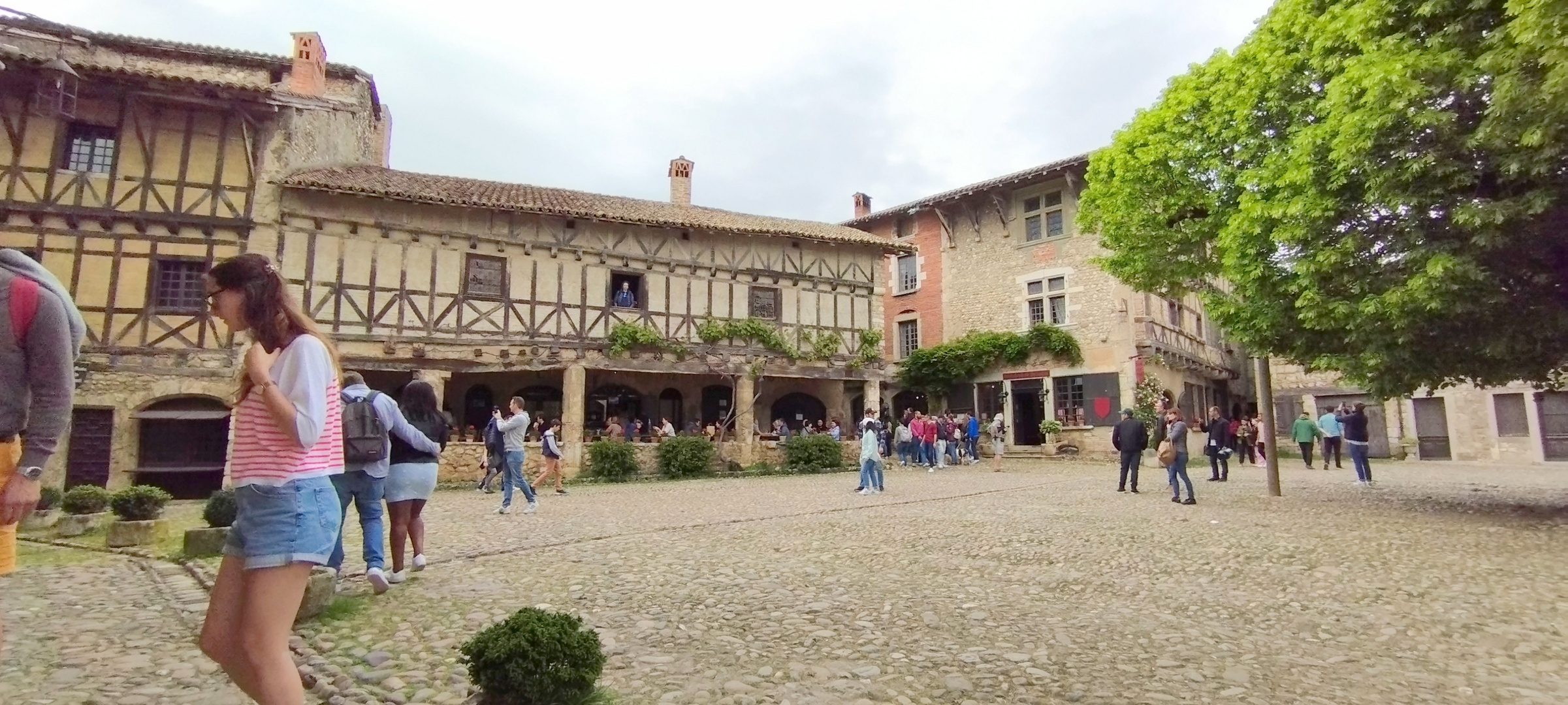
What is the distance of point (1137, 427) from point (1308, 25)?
6454 millimetres

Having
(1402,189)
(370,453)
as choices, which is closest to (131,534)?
(370,453)

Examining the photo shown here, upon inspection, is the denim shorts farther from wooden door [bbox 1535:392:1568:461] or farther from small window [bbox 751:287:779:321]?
wooden door [bbox 1535:392:1568:461]

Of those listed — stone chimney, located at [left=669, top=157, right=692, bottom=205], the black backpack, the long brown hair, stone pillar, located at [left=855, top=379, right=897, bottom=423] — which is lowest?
the black backpack

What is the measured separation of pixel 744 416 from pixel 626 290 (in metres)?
4.31

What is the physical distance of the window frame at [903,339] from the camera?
27875 mm

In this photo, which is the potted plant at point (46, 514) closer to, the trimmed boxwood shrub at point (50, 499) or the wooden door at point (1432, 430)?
the trimmed boxwood shrub at point (50, 499)

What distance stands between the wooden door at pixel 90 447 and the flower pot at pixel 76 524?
241 inches

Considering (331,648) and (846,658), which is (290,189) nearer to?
(331,648)

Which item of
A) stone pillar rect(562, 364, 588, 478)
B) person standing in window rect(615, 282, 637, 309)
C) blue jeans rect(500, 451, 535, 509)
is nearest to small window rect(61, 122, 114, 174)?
stone pillar rect(562, 364, 588, 478)

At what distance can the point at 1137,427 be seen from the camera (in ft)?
41.9

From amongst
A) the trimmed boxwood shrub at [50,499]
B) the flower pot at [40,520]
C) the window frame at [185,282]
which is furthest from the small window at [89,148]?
the flower pot at [40,520]

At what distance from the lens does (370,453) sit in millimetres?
5090

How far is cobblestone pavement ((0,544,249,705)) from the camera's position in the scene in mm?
3549

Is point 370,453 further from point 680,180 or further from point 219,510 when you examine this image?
point 680,180
